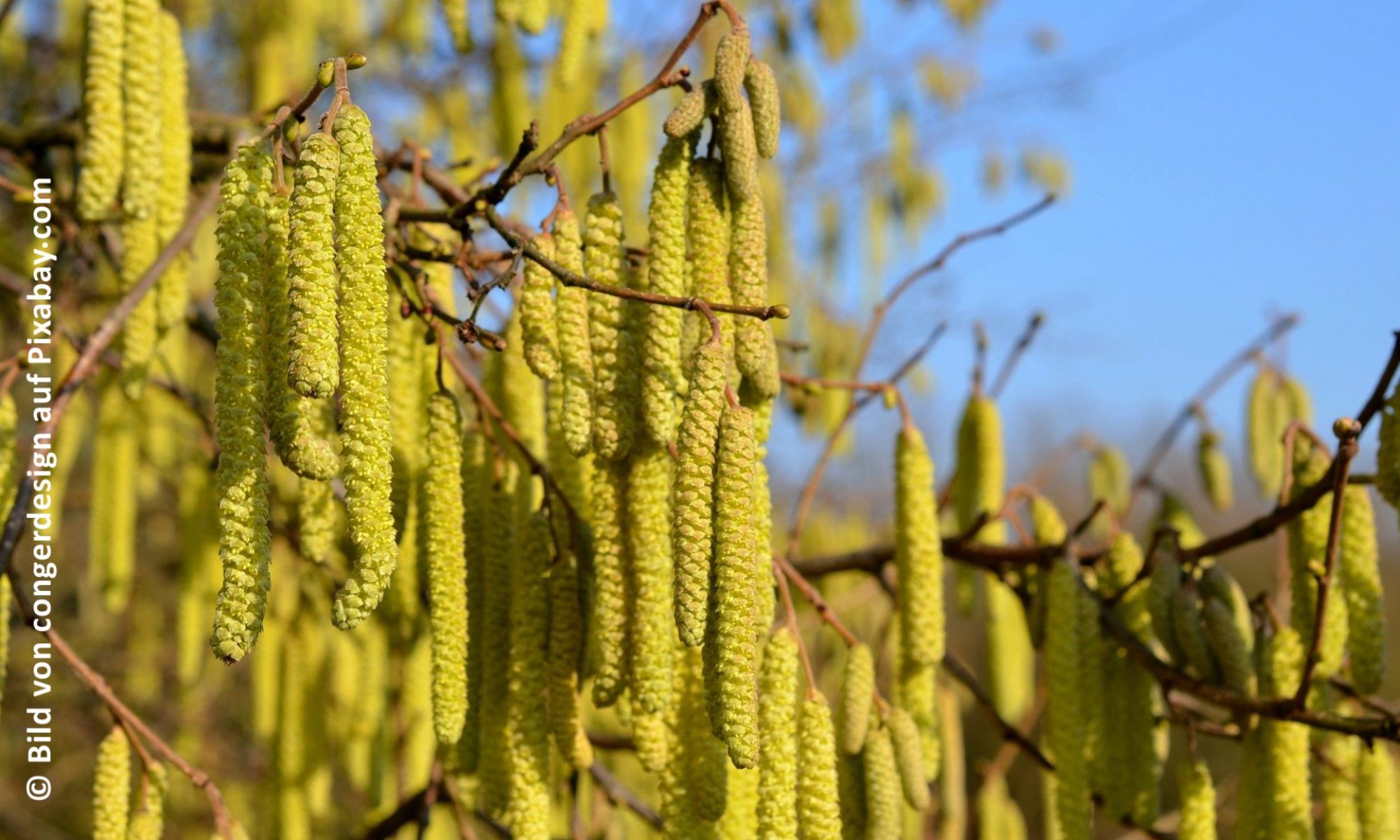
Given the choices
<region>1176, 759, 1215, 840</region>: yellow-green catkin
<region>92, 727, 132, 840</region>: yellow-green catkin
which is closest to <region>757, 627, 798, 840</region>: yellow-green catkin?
<region>1176, 759, 1215, 840</region>: yellow-green catkin

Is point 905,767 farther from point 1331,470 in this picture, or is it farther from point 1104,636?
point 1331,470

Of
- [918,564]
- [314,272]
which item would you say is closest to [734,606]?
[314,272]

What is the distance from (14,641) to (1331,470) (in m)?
4.00

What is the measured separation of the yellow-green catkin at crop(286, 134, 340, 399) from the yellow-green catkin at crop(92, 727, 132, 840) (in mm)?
681

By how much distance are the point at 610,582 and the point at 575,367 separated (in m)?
0.20

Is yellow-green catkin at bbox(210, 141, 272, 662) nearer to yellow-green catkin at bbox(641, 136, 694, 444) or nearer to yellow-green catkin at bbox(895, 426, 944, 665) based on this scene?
yellow-green catkin at bbox(641, 136, 694, 444)

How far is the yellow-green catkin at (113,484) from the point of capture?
2.20 meters

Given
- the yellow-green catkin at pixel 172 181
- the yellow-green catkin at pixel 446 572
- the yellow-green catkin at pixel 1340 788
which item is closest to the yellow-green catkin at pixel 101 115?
the yellow-green catkin at pixel 172 181

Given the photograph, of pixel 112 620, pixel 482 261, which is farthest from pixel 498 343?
pixel 112 620

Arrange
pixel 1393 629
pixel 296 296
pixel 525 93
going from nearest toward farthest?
pixel 296 296 < pixel 525 93 < pixel 1393 629

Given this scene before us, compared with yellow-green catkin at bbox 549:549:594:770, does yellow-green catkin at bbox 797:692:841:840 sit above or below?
below

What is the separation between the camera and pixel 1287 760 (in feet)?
4.64

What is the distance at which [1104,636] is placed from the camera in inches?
63.6

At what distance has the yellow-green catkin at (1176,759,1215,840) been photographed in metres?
1.49
